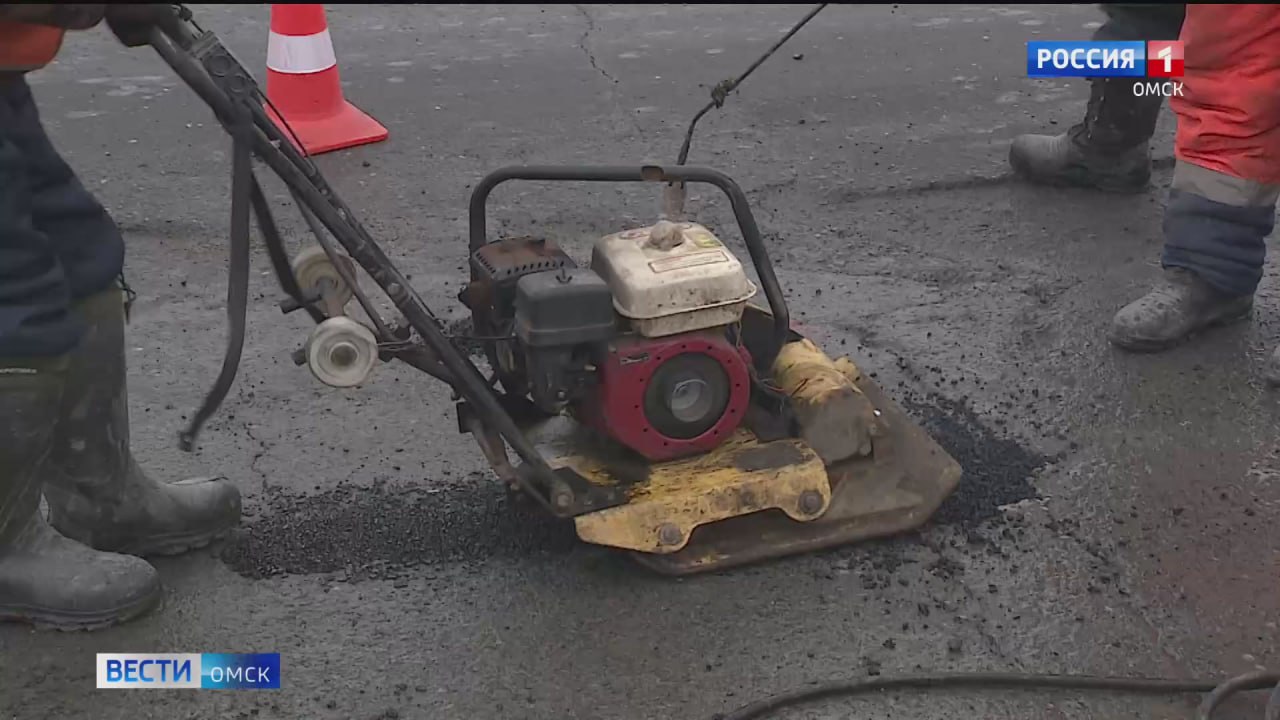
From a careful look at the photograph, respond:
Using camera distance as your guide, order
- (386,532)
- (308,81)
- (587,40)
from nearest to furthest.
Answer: (386,532), (308,81), (587,40)

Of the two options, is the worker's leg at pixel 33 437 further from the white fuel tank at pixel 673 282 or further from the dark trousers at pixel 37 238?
the white fuel tank at pixel 673 282

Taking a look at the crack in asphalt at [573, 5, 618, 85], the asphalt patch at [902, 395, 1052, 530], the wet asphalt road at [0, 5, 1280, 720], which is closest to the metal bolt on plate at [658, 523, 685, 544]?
the wet asphalt road at [0, 5, 1280, 720]

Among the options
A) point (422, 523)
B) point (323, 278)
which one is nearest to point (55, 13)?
point (323, 278)

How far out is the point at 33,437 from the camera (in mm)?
2430

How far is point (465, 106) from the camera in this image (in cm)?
546

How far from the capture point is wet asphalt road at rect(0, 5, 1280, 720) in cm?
247

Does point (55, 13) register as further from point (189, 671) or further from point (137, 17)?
point (189, 671)

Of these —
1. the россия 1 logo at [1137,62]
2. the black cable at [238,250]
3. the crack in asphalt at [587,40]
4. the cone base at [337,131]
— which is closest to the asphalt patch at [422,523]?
the black cable at [238,250]

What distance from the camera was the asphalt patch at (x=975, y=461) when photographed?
2914mm

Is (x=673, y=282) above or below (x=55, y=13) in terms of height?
below

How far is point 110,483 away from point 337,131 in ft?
8.44

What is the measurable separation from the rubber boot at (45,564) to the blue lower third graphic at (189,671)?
0.36 feet

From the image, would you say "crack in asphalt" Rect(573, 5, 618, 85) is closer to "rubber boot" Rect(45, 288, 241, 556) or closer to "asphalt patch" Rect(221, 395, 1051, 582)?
"asphalt patch" Rect(221, 395, 1051, 582)

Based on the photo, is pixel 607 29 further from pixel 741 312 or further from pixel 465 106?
pixel 741 312
